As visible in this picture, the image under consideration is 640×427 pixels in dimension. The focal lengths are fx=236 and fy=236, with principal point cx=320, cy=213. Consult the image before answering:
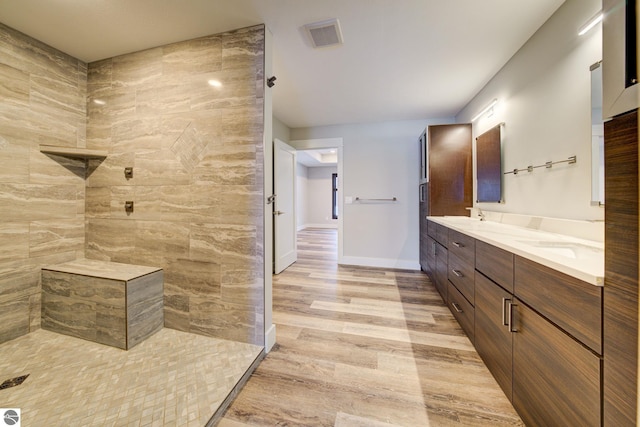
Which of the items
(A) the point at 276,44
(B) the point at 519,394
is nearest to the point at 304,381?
(B) the point at 519,394

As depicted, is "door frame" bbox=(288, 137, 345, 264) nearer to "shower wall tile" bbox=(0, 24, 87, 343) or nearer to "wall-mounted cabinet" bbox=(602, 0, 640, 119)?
"shower wall tile" bbox=(0, 24, 87, 343)

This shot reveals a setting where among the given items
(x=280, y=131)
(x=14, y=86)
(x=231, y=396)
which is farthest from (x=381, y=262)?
(x=14, y=86)

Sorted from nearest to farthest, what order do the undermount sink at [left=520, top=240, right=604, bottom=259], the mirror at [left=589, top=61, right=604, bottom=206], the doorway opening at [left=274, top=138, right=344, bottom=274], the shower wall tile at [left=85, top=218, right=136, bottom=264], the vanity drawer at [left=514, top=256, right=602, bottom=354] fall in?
the vanity drawer at [left=514, top=256, right=602, bottom=354] → the undermount sink at [left=520, top=240, right=604, bottom=259] → the mirror at [left=589, top=61, right=604, bottom=206] → the shower wall tile at [left=85, top=218, right=136, bottom=264] → the doorway opening at [left=274, top=138, right=344, bottom=274]

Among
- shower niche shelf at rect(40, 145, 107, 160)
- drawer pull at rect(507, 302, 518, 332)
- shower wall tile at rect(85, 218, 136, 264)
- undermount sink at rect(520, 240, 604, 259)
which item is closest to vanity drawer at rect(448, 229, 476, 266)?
undermount sink at rect(520, 240, 604, 259)

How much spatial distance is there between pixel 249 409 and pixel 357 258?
2905 millimetres

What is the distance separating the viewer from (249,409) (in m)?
1.25

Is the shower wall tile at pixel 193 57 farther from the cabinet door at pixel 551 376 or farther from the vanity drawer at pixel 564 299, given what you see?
the cabinet door at pixel 551 376

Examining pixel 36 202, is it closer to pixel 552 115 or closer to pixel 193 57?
pixel 193 57

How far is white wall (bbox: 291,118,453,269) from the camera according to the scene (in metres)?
3.74

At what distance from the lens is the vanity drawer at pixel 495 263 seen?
3.97 ft

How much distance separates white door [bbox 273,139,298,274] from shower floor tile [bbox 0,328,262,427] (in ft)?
5.89

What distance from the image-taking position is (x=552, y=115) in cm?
166

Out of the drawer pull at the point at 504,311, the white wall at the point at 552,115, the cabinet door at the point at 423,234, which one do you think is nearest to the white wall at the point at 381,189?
the cabinet door at the point at 423,234

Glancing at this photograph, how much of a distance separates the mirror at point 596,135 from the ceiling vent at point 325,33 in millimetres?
1573
